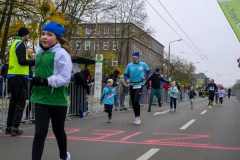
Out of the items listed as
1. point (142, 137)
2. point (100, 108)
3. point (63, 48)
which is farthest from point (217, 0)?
point (100, 108)

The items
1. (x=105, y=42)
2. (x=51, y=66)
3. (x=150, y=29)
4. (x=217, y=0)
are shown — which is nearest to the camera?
(x=51, y=66)

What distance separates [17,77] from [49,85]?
3.16 meters

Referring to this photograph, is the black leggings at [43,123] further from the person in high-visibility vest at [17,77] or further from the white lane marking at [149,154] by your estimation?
the person in high-visibility vest at [17,77]

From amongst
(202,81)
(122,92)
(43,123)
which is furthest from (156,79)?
(202,81)

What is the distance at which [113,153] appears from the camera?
510cm

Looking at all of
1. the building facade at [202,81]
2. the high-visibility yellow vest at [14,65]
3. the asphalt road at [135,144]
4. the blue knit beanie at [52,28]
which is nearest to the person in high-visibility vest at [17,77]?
the high-visibility yellow vest at [14,65]

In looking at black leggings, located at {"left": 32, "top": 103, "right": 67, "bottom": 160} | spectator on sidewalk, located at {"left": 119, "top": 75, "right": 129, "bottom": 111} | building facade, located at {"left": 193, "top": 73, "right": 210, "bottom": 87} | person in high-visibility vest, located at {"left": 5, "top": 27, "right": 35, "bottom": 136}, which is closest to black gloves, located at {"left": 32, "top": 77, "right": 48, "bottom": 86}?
black leggings, located at {"left": 32, "top": 103, "right": 67, "bottom": 160}

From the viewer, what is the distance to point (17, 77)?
6.35 m

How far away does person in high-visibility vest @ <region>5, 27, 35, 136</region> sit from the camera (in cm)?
623

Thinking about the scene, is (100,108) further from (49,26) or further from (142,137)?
(49,26)

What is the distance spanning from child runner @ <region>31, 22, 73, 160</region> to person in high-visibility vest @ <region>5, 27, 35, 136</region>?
2666 mm

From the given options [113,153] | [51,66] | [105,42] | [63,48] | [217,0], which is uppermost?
[105,42]

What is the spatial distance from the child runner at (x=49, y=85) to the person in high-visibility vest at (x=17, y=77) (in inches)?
105

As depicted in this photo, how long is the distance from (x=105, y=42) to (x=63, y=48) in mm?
40148
